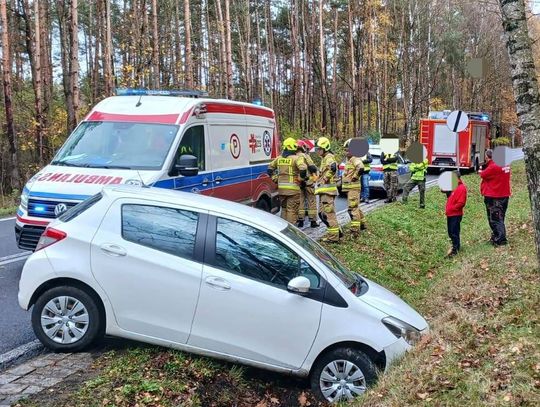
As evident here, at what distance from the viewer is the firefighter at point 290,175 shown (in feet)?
34.6

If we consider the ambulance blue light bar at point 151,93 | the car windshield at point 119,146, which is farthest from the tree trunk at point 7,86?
the car windshield at point 119,146

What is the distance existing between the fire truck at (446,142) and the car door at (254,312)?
81.6 feet

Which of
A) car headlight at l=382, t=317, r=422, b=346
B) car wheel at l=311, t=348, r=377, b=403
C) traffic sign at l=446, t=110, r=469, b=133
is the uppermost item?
traffic sign at l=446, t=110, r=469, b=133

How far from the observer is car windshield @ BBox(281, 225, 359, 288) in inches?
193

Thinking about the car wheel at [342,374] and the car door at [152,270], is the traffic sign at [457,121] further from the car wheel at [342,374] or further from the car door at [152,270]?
the car door at [152,270]

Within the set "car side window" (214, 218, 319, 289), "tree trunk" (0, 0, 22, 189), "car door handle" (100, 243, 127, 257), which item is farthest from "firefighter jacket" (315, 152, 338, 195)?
"tree trunk" (0, 0, 22, 189)

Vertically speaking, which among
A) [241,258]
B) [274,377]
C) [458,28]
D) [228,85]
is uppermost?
[458,28]

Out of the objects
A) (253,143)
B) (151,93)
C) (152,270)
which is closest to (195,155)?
(151,93)

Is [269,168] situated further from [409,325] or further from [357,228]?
[409,325]

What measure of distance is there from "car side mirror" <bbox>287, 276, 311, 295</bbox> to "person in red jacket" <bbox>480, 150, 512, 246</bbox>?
21.7ft

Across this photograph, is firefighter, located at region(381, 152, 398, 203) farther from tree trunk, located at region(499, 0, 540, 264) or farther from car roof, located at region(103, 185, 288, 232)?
car roof, located at region(103, 185, 288, 232)

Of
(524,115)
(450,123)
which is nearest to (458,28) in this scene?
(450,123)

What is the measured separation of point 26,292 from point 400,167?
1490cm

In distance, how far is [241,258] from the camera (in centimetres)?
467
